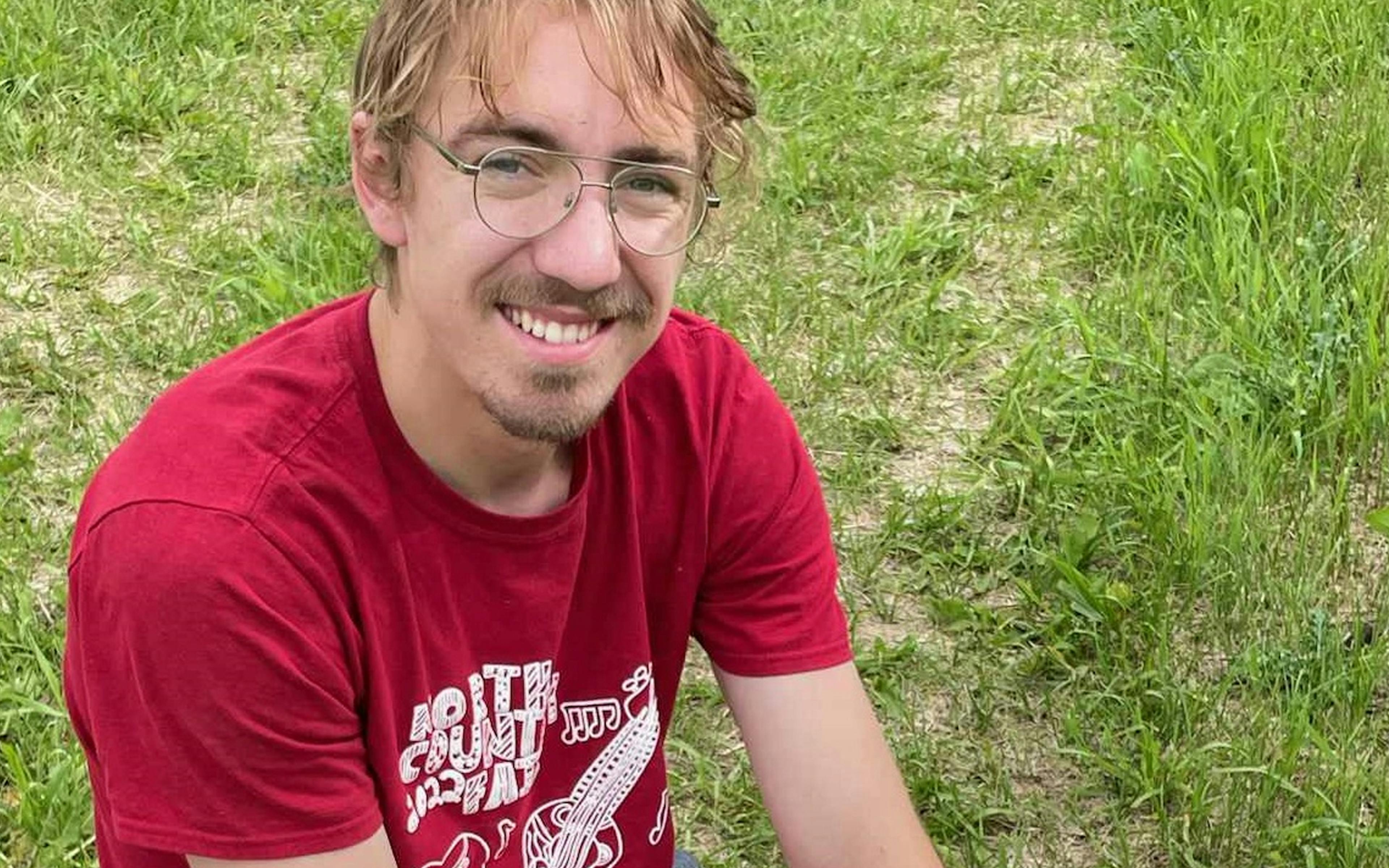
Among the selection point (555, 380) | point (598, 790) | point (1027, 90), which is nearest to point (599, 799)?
point (598, 790)

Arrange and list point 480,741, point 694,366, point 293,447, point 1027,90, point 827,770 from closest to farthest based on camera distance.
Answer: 1. point 293,447
2. point 480,741
3. point 694,366
4. point 827,770
5. point 1027,90

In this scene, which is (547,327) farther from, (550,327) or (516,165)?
(516,165)

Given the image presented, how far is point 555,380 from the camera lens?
216 cm

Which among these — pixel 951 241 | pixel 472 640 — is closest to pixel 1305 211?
pixel 951 241

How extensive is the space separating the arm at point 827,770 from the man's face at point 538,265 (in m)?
0.55

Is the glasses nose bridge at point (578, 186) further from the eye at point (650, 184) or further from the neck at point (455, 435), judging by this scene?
the neck at point (455, 435)

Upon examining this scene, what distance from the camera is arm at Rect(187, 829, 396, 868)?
2012 mm

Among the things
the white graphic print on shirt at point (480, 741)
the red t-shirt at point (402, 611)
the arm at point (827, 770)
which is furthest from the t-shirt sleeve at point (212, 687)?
the arm at point (827, 770)

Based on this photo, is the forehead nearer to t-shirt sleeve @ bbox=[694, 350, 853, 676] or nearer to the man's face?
the man's face

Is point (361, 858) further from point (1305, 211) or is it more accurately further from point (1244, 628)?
point (1305, 211)

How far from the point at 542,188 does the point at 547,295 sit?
113 millimetres

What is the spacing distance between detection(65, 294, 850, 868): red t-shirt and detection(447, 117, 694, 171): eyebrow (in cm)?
24

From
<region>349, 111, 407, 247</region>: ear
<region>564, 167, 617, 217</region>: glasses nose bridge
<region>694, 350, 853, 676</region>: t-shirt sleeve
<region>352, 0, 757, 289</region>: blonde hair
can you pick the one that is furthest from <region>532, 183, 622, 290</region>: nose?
<region>694, 350, 853, 676</region>: t-shirt sleeve

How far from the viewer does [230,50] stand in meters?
5.54
